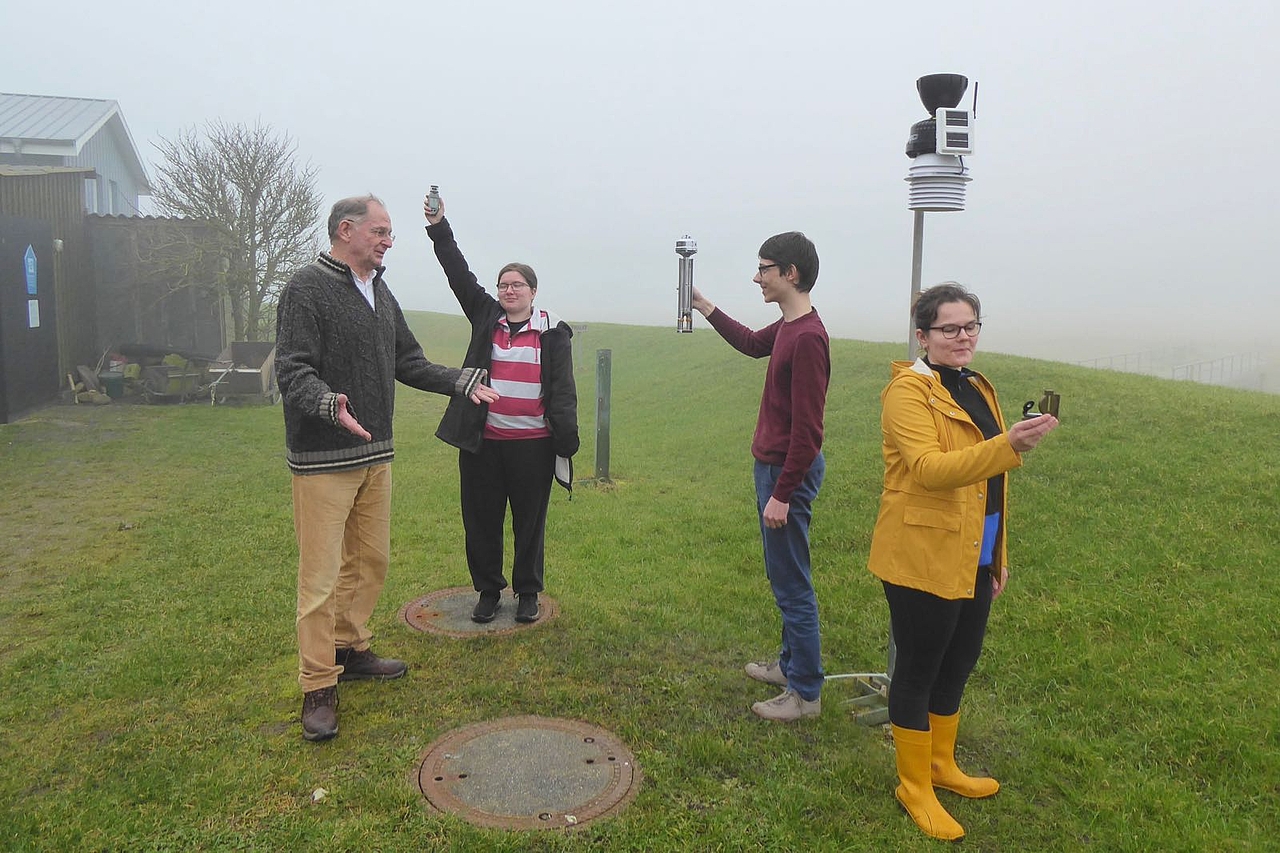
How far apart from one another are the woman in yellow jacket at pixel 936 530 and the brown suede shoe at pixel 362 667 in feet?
7.52

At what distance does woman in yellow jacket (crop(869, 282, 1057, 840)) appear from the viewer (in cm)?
270

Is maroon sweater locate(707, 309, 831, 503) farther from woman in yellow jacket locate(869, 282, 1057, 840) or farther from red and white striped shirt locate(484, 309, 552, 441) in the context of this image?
red and white striped shirt locate(484, 309, 552, 441)

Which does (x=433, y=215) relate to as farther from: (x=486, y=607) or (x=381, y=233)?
(x=486, y=607)

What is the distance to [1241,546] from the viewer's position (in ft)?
16.8

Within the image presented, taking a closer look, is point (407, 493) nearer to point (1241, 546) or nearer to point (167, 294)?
point (1241, 546)

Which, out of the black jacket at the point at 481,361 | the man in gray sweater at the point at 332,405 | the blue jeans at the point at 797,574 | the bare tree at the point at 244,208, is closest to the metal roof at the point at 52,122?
the bare tree at the point at 244,208

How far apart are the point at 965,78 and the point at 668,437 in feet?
28.5

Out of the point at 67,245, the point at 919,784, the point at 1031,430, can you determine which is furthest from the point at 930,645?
the point at 67,245

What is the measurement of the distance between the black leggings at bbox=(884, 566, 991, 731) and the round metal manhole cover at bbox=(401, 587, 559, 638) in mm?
2267

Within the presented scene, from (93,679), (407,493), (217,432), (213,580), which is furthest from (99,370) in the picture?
(93,679)

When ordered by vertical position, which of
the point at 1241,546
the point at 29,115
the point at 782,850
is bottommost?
the point at 782,850

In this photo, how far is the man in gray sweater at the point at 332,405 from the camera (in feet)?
10.8

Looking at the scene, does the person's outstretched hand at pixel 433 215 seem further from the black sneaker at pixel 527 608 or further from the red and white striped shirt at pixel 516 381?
the black sneaker at pixel 527 608

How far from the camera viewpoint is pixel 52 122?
21.8 m
